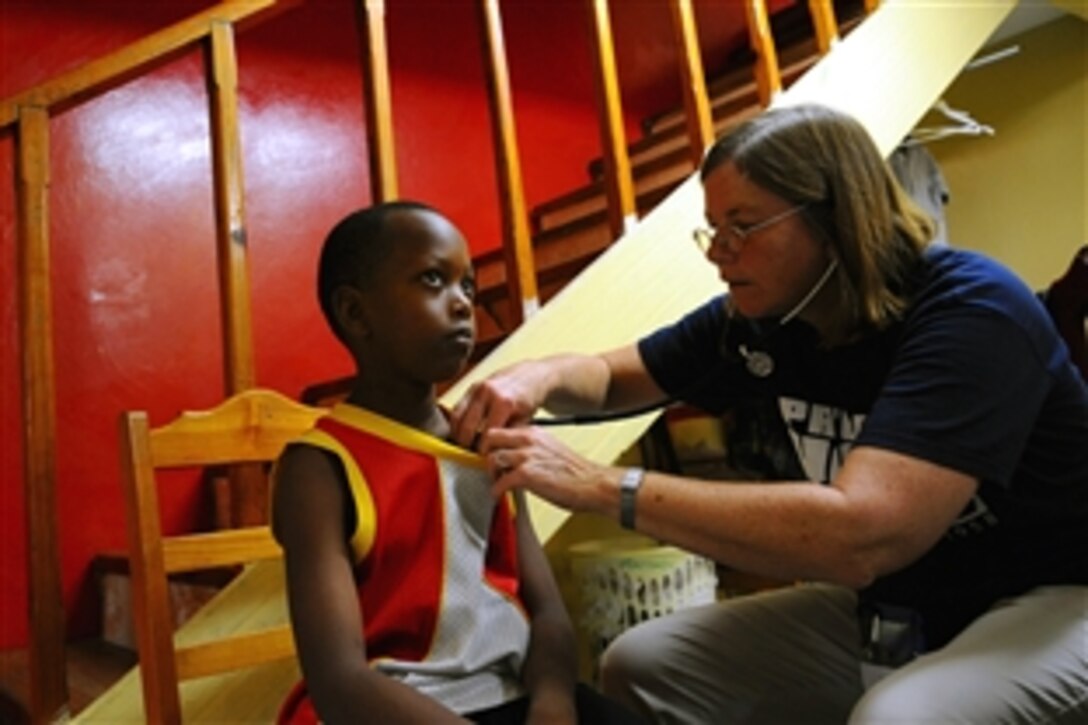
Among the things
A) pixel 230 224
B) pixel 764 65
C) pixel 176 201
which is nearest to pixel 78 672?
pixel 230 224

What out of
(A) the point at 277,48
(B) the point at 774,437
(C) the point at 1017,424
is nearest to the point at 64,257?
(A) the point at 277,48

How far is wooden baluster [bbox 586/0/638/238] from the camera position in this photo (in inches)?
67.4

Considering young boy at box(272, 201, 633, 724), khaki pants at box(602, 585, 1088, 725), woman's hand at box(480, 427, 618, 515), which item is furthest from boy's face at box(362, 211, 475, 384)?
khaki pants at box(602, 585, 1088, 725)

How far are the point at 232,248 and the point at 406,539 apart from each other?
0.65m

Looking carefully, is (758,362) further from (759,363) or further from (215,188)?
(215,188)

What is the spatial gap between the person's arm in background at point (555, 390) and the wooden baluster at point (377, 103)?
0.40 meters

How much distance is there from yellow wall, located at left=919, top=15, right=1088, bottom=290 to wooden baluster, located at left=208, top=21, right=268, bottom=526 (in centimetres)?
278

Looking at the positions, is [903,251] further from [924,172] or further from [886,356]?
[924,172]

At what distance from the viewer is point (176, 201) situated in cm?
258

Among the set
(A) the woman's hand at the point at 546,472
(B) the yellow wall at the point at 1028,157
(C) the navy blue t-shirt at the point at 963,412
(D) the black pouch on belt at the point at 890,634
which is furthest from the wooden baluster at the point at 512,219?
(B) the yellow wall at the point at 1028,157

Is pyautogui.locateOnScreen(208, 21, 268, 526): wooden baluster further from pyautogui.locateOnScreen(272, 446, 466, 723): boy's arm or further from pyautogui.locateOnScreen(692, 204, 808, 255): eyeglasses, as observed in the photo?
pyautogui.locateOnScreen(692, 204, 808, 255): eyeglasses

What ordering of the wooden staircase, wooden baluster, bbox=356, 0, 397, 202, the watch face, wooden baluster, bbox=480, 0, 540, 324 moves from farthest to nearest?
the wooden staircase
wooden baluster, bbox=480, 0, 540, 324
wooden baluster, bbox=356, 0, 397, 202
the watch face

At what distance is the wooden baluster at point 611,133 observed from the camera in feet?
5.61

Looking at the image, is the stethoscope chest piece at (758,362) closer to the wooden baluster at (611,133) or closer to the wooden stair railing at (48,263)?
the wooden baluster at (611,133)
